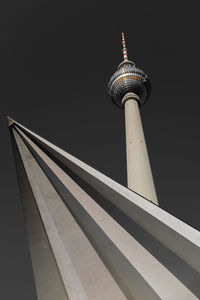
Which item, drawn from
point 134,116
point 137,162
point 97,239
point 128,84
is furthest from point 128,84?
point 97,239

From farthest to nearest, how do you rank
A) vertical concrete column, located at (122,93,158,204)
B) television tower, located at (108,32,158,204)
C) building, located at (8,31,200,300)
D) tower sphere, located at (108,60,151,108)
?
tower sphere, located at (108,60,151,108)
television tower, located at (108,32,158,204)
vertical concrete column, located at (122,93,158,204)
building, located at (8,31,200,300)

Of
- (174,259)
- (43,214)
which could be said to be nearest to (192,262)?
(174,259)

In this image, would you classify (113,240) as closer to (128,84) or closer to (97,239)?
(97,239)

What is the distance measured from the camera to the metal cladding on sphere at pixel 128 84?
1323 inches

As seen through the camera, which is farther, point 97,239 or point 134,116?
point 134,116

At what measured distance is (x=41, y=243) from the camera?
642 centimetres

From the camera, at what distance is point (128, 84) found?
33500mm

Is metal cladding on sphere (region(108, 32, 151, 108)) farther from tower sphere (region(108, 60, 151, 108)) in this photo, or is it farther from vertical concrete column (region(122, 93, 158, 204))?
vertical concrete column (region(122, 93, 158, 204))

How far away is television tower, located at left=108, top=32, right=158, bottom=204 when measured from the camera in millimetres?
18391

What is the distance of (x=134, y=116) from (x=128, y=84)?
8.08m

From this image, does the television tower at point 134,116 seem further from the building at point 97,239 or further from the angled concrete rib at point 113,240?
the angled concrete rib at point 113,240

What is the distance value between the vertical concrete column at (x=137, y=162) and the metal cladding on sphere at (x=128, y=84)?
21.7 feet

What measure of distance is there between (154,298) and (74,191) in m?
3.72

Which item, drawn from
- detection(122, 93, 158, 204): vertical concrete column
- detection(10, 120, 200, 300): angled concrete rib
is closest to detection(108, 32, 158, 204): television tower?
detection(122, 93, 158, 204): vertical concrete column
